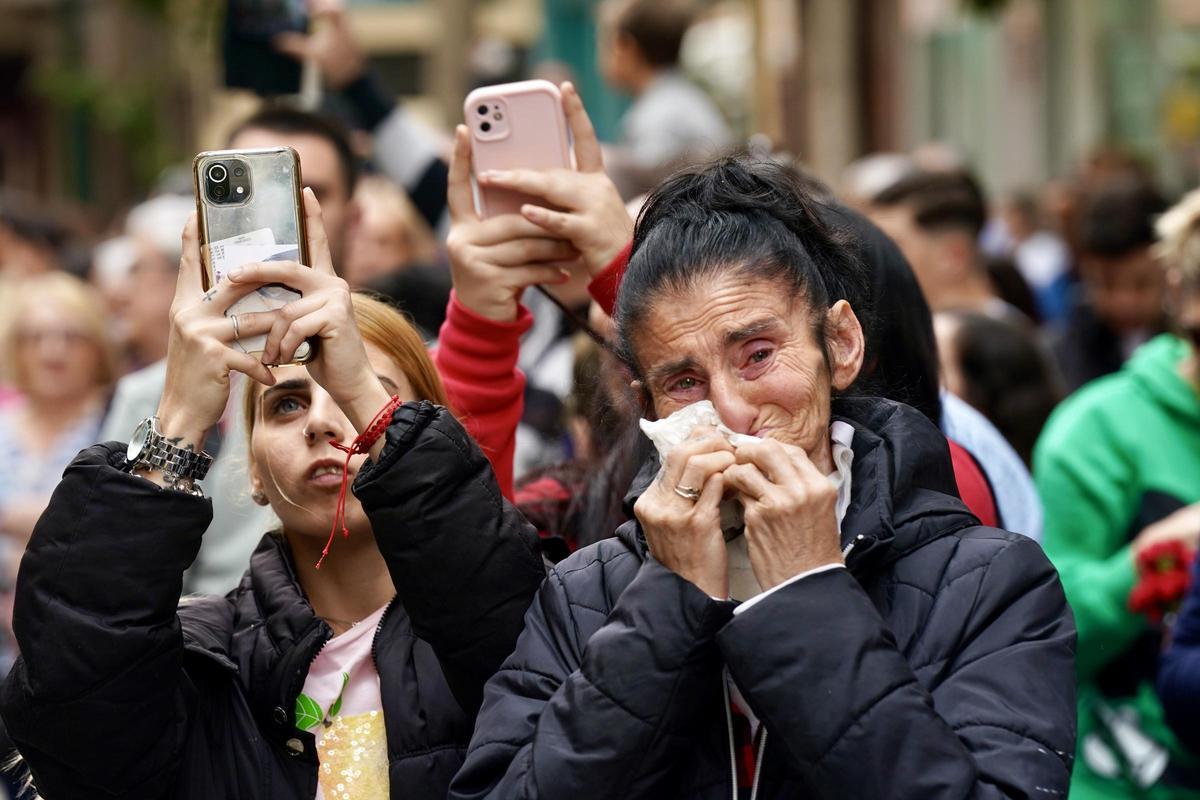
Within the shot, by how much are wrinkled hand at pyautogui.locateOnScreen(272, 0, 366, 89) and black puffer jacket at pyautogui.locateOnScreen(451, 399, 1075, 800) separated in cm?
346

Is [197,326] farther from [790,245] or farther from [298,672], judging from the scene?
[790,245]

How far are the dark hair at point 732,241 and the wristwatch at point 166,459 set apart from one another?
697 millimetres

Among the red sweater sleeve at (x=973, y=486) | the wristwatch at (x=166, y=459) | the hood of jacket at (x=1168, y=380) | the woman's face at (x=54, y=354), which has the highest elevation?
the wristwatch at (x=166, y=459)

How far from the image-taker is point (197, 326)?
2.68 m

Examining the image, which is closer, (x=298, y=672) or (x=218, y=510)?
(x=298, y=672)

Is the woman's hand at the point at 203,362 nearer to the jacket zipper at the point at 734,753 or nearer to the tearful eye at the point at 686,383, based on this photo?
the tearful eye at the point at 686,383

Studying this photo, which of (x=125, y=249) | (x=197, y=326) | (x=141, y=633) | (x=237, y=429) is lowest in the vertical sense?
(x=125, y=249)

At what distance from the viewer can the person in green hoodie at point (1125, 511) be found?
4.35 metres

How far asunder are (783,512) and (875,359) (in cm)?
72

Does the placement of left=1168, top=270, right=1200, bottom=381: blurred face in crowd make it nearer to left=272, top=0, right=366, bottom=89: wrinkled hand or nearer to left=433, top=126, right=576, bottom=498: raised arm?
left=433, top=126, right=576, bottom=498: raised arm

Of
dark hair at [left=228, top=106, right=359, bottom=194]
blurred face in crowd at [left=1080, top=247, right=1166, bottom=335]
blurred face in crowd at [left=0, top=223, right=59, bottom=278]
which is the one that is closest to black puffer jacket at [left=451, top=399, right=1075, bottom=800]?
dark hair at [left=228, top=106, right=359, bottom=194]

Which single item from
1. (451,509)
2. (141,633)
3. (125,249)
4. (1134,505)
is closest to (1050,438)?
(1134,505)

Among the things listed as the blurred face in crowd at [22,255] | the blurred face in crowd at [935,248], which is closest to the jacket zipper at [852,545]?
the blurred face in crowd at [935,248]

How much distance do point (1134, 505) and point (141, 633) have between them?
9.21ft
